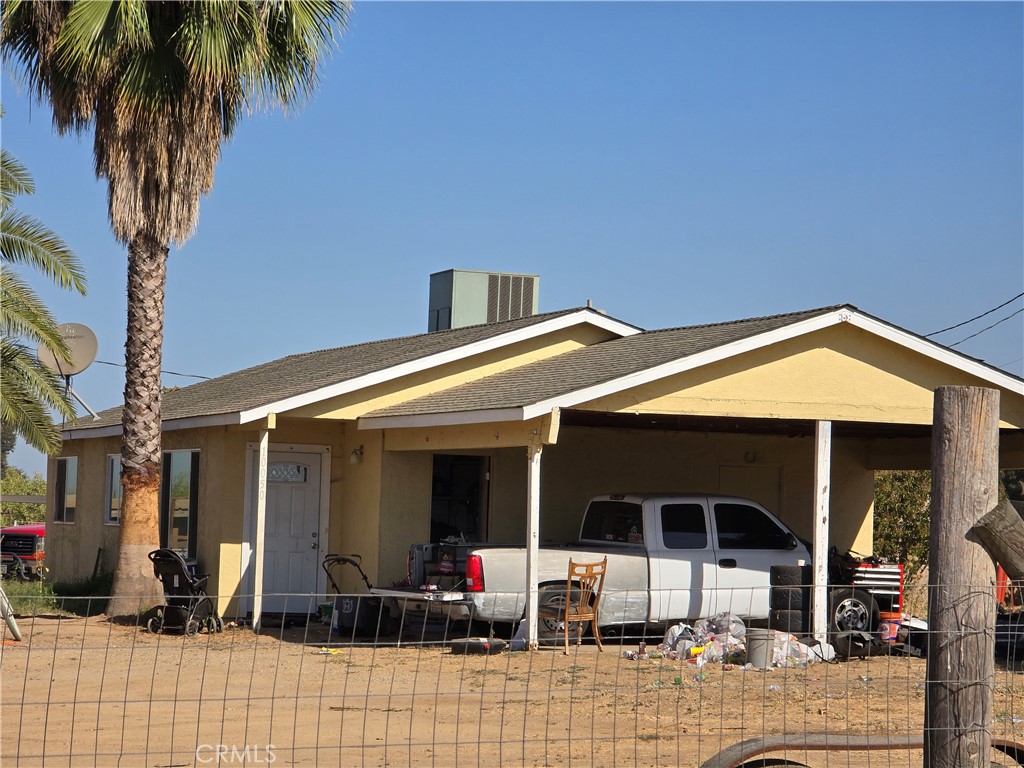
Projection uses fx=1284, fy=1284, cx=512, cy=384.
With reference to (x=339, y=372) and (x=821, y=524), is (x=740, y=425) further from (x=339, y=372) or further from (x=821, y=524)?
(x=339, y=372)

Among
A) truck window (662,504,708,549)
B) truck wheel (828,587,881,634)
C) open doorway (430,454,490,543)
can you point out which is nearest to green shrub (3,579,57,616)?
open doorway (430,454,490,543)

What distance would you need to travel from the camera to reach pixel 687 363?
14.5m

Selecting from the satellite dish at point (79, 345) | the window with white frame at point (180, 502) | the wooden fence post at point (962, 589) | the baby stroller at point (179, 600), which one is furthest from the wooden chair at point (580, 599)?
the satellite dish at point (79, 345)

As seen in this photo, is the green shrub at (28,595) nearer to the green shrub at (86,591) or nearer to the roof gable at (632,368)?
the green shrub at (86,591)

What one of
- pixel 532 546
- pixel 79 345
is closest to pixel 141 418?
pixel 532 546

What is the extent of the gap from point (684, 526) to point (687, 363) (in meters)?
2.45

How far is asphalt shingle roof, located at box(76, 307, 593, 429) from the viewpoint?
18.1m

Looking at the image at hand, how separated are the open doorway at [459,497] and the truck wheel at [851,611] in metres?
5.45

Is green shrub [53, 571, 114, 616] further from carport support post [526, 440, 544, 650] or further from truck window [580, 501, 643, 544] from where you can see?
carport support post [526, 440, 544, 650]

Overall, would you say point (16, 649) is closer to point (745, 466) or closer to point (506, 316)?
point (745, 466)

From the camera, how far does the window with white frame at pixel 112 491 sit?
21938mm

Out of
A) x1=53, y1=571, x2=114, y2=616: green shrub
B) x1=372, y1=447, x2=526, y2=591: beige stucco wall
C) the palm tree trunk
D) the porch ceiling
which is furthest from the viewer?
x1=53, y1=571, x2=114, y2=616: green shrub

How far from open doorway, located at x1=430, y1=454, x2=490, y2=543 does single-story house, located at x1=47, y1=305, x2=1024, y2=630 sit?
33 millimetres

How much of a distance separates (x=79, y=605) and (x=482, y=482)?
670 centimetres
